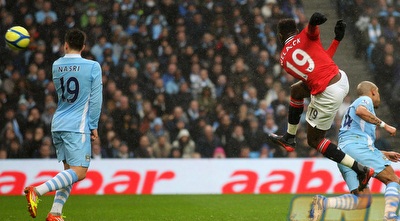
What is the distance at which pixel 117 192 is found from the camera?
539 inches

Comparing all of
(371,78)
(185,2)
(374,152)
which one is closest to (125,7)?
(185,2)

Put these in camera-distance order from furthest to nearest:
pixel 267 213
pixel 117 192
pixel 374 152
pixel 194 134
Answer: pixel 194 134
pixel 117 192
pixel 267 213
pixel 374 152

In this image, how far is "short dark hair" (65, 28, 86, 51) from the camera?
7.82 meters

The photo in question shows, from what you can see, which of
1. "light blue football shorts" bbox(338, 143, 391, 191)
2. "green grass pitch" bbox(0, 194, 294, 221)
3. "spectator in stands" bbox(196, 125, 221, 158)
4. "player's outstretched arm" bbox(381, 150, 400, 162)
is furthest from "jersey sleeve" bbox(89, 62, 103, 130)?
"spectator in stands" bbox(196, 125, 221, 158)

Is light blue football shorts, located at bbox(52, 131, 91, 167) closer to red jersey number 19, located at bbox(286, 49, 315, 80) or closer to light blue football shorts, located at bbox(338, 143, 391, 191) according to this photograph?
red jersey number 19, located at bbox(286, 49, 315, 80)

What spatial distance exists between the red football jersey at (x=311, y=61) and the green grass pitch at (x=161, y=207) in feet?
6.34

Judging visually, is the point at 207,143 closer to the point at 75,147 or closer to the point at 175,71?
the point at 175,71

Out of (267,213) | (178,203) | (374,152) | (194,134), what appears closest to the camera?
(374,152)

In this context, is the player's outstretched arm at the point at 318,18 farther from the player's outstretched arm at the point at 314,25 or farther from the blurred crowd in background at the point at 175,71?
the blurred crowd in background at the point at 175,71

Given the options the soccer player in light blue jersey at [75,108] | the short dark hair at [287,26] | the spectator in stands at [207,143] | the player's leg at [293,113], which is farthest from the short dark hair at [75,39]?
the spectator in stands at [207,143]

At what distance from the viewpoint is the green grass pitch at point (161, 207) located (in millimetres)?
9672

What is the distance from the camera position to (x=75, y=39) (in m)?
7.84

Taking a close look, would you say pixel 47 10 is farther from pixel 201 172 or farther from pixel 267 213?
pixel 267 213

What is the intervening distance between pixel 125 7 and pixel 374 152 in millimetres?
9052
